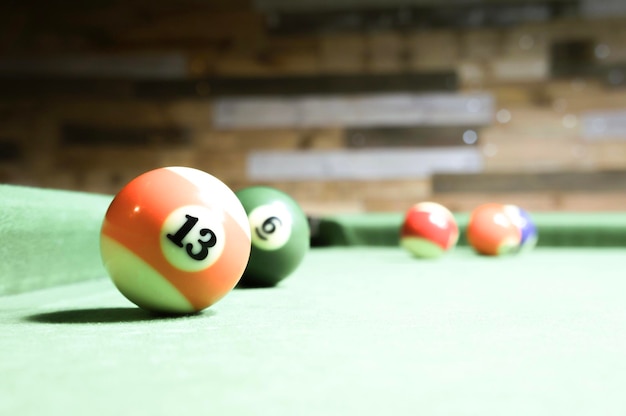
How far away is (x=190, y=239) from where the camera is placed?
1.60 metres

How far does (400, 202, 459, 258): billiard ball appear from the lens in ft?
11.5

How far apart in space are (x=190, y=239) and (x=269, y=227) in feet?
2.24

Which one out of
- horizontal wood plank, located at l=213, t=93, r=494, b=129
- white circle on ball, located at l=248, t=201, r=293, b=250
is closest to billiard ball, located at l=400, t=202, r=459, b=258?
white circle on ball, located at l=248, t=201, r=293, b=250

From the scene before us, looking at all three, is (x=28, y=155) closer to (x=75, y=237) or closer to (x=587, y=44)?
(x=75, y=237)

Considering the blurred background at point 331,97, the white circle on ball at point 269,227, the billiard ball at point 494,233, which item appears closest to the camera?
the white circle on ball at point 269,227

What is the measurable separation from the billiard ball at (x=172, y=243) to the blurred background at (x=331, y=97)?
15.9 feet

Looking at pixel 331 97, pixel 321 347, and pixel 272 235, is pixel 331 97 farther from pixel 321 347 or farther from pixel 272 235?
pixel 321 347

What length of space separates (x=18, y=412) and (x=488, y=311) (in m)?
1.23

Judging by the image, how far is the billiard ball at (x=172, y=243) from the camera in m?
1.60

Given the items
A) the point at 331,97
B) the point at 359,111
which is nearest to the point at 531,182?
the point at 359,111

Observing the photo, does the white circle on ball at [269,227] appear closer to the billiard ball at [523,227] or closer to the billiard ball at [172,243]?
the billiard ball at [172,243]

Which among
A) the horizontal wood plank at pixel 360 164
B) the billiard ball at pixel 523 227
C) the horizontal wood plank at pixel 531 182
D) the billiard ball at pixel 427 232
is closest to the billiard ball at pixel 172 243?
the billiard ball at pixel 427 232

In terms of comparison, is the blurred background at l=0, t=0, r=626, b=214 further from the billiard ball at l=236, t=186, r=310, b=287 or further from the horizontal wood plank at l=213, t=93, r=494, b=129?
the billiard ball at l=236, t=186, r=310, b=287

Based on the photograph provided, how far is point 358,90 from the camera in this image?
→ 21.5 feet
